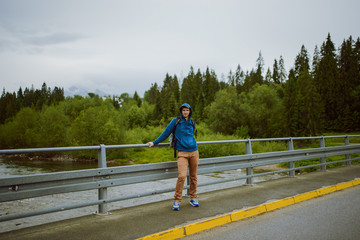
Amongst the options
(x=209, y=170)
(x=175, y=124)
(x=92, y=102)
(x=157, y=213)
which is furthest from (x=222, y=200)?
(x=92, y=102)

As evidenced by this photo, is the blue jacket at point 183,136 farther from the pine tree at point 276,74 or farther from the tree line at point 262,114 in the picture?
the pine tree at point 276,74

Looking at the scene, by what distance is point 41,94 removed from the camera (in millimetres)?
141250

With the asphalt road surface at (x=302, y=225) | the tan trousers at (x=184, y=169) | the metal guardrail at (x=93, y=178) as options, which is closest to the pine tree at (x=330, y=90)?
the asphalt road surface at (x=302, y=225)

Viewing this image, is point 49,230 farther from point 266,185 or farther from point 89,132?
point 89,132

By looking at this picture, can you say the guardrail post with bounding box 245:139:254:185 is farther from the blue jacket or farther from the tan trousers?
the blue jacket

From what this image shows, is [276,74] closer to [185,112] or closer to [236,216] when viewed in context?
[185,112]

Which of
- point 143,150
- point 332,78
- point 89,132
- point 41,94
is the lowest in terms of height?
point 143,150

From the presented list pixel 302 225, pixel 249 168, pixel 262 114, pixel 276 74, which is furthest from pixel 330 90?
pixel 302 225

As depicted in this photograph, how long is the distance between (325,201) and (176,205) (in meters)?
3.57

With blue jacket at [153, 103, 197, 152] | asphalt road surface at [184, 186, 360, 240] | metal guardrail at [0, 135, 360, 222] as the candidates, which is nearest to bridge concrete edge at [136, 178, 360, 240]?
asphalt road surface at [184, 186, 360, 240]

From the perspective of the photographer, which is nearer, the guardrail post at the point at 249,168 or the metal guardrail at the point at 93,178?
the metal guardrail at the point at 93,178

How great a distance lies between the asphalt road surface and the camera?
4441 millimetres

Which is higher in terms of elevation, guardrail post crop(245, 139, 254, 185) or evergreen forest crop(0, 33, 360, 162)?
evergreen forest crop(0, 33, 360, 162)

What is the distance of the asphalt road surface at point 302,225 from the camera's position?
4441 millimetres
